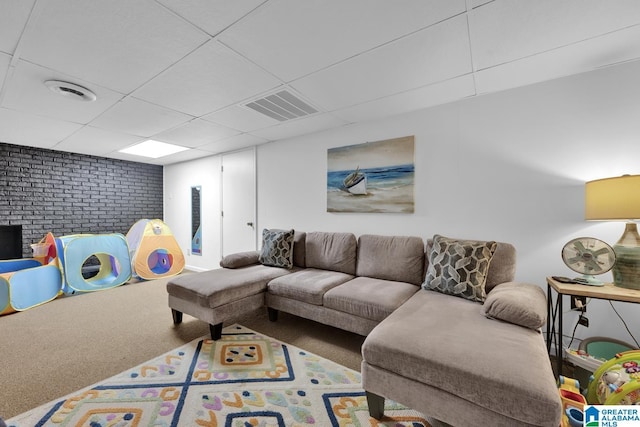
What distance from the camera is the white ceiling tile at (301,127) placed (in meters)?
3.01

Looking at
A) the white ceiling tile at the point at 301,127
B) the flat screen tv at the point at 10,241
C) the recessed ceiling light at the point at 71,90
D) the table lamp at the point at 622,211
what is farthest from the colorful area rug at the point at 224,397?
the flat screen tv at the point at 10,241

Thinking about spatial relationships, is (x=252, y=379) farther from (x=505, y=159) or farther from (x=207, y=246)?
(x=207, y=246)

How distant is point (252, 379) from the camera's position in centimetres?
179

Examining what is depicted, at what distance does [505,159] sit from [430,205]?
0.75 metres

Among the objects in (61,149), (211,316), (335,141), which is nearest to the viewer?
(211,316)

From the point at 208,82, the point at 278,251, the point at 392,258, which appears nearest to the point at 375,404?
the point at 392,258

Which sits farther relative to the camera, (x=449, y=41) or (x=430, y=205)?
(x=430, y=205)

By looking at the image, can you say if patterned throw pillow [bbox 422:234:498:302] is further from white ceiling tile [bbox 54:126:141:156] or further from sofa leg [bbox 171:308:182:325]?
white ceiling tile [bbox 54:126:141:156]

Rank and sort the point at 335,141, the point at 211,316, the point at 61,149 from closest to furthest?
1. the point at 211,316
2. the point at 335,141
3. the point at 61,149

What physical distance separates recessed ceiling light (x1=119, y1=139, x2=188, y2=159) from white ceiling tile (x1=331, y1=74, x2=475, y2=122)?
290 centimetres

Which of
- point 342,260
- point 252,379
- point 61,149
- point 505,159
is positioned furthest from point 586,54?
point 61,149

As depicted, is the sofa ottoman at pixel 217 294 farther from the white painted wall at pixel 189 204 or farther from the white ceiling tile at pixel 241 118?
the white painted wall at pixel 189 204

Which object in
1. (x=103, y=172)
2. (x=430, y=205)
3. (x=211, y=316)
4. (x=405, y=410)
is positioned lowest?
(x=405, y=410)

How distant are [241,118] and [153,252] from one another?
10.6 feet
